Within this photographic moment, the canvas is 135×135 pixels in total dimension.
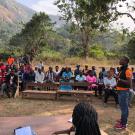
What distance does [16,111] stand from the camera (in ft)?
37.5

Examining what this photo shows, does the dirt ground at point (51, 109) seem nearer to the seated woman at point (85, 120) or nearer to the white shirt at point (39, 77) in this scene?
the white shirt at point (39, 77)

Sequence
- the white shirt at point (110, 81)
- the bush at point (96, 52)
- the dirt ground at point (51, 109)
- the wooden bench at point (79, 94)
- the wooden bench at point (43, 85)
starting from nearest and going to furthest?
the dirt ground at point (51, 109) < the white shirt at point (110, 81) < the wooden bench at point (79, 94) < the wooden bench at point (43, 85) < the bush at point (96, 52)

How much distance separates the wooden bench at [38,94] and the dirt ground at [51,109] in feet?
0.97

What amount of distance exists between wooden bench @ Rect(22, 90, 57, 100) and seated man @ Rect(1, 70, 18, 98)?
1.52 feet

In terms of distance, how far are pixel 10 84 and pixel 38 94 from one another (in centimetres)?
105

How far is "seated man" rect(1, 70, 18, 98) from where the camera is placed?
→ 44.1 ft

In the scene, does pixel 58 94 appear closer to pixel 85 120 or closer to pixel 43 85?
pixel 43 85

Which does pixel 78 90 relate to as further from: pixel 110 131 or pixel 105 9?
pixel 110 131

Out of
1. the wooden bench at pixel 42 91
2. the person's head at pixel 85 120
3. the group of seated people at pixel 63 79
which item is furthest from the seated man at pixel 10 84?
the person's head at pixel 85 120

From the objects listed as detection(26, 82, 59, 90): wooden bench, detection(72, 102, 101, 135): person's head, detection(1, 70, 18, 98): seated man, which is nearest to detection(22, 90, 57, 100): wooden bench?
detection(1, 70, 18, 98): seated man

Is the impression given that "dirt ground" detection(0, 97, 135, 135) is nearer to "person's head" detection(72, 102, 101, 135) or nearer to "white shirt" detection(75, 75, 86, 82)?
"white shirt" detection(75, 75, 86, 82)

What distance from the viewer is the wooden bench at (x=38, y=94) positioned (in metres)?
A: 13.2

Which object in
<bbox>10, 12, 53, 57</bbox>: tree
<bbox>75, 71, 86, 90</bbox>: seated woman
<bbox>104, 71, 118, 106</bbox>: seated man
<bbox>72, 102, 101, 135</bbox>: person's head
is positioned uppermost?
<bbox>10, 12, 53, 57</bbox>: tree

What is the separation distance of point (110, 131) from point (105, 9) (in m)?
6.06
